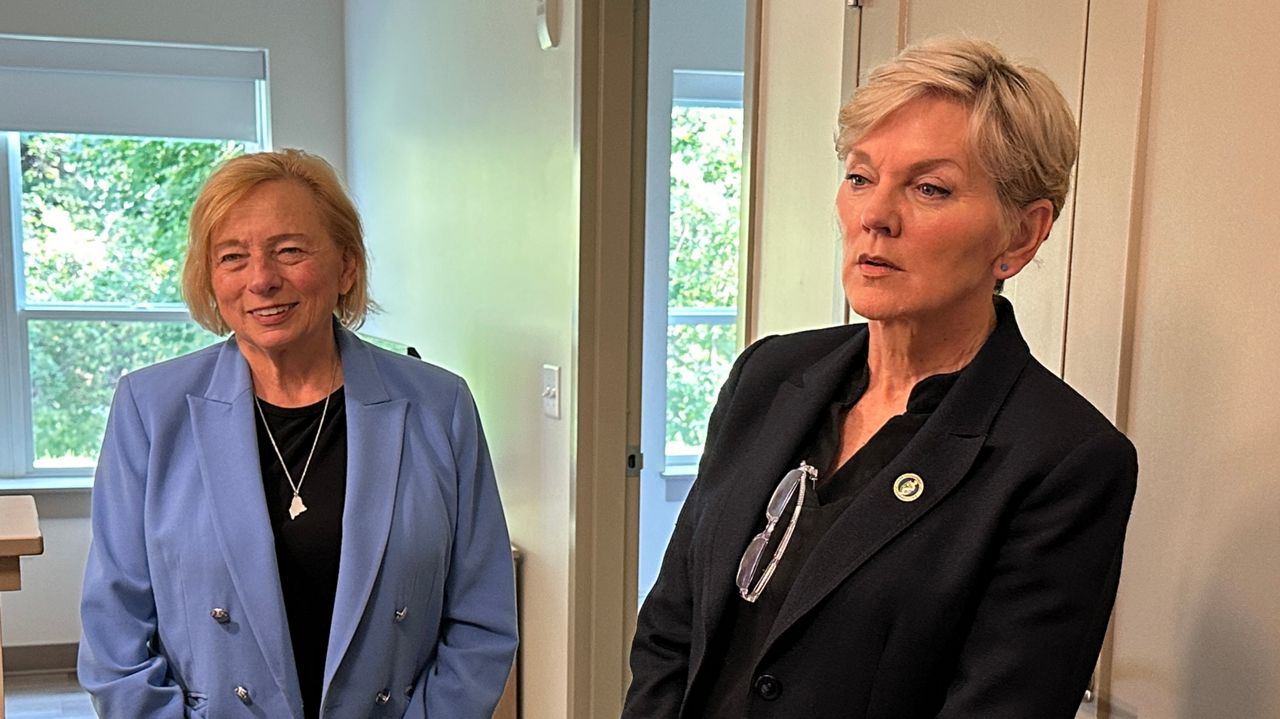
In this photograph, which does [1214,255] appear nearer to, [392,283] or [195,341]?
[392,283]

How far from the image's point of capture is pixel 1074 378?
1246 mm

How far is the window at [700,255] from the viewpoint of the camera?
4211mm

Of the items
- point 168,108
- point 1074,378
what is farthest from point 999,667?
point 168,108

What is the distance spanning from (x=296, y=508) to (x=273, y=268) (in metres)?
0.33

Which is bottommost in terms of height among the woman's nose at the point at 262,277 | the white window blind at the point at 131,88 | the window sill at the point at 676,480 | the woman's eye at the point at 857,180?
the window sill at the point at 676,480

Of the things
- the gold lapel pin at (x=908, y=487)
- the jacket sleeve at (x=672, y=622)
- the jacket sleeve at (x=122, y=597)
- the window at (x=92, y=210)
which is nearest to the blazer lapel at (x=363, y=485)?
the jacket sleeve at (x=122, y=597)

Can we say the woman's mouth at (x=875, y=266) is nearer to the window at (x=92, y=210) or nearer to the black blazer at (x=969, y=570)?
the black blazer at (x=969, y=570)

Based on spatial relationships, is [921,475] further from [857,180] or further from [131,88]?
[131,88]

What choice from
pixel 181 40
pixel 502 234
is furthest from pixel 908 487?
pixel 181 40

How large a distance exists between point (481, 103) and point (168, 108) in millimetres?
1978

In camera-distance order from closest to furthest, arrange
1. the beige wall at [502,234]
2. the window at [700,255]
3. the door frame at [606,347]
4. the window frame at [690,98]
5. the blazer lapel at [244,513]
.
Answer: the blazer lapel at [244,513], the door frame at [606,347], the beige wall at [502,234], the window frame at [690,98], the window at [700,255]

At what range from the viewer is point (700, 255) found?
436 cm

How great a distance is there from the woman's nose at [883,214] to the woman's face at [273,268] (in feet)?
2.87

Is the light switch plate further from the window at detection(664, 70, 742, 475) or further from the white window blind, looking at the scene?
the white window blind
